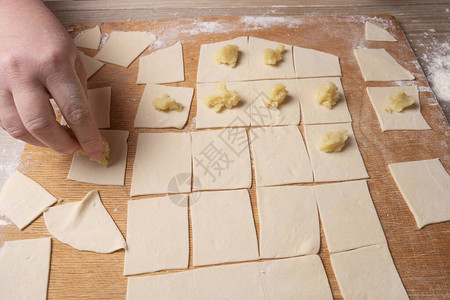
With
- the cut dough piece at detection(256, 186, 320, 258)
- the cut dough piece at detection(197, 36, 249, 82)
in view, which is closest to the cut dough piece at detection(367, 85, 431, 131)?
the cut dough piece at detection(256, 186, 320, 258)

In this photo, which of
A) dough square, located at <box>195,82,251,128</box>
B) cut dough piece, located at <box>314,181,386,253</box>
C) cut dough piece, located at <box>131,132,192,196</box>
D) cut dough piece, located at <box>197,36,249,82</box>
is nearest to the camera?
cut dough piece, located at <box>314,181,386,253</box>

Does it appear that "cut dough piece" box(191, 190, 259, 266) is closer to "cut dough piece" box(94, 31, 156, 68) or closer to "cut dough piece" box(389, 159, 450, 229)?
"cut dough piece" box(389, 159, 450, 229)

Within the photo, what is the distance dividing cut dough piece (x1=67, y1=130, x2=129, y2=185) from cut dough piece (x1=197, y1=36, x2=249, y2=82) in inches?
22.3

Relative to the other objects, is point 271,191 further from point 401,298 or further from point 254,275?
point 401,298

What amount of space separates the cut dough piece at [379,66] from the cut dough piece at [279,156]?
59 cm

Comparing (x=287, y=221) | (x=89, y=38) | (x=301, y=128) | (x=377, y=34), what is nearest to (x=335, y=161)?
(x=301, y=128)

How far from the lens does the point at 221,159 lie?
4.97 ft

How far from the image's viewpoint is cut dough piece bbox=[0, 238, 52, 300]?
3.99 ft

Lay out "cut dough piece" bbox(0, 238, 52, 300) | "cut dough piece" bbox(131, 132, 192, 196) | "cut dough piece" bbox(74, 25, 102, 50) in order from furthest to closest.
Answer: "cut dough piece" bbox(74, 25, 102, 50) → "cut dough piece" bbox(131, 132, 192, 196) → "cut dough piece" bbox(0, 238, 52, 300)

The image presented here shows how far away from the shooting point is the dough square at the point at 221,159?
1451 mm

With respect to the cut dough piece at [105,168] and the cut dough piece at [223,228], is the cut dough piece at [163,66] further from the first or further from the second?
the cut dough piece at [223,228]

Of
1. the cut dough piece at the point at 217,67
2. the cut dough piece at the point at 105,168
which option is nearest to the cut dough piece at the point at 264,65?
the cut dough piece at the point at 217,67

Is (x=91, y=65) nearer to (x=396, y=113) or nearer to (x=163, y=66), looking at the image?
(x=163, y=66)

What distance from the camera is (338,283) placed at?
125 cm
